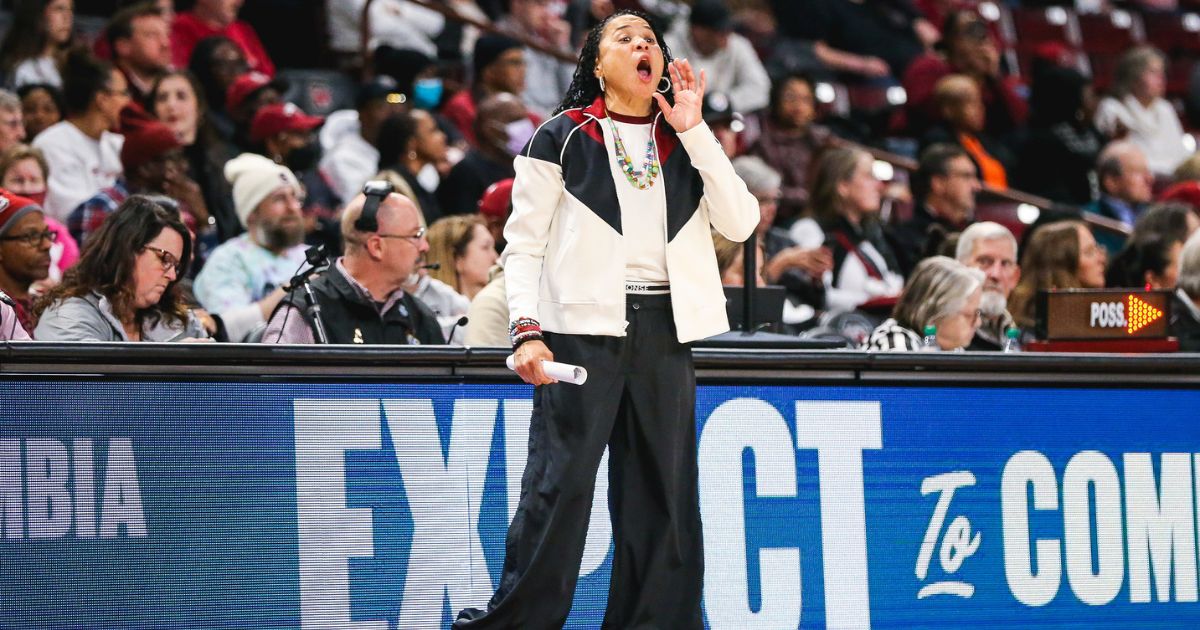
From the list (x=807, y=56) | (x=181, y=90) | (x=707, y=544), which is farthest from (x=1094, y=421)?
(x=807, y=56)

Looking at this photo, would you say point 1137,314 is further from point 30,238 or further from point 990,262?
point 30,238

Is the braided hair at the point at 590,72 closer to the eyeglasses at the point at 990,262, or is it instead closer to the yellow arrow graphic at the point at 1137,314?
the yellow arrow graphic at the point at 1137,314

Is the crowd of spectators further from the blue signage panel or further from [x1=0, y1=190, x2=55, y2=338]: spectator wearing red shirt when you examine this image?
the blue signage panel

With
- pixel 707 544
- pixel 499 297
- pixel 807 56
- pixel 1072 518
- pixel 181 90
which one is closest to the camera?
pixel 707 544

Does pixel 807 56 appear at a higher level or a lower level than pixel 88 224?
higher

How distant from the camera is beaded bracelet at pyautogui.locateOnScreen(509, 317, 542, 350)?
4297mm

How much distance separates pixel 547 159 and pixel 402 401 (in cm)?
100

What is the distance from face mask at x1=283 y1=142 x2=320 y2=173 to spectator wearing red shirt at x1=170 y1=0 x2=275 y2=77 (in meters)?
1.38

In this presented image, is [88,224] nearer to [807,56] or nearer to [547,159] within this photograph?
[547,159]

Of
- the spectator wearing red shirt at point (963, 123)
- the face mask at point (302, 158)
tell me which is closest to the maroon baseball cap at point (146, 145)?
the face mask at point (302, 158)

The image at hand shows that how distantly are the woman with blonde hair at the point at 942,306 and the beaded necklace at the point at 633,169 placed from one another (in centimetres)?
270

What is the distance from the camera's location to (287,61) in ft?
39.6

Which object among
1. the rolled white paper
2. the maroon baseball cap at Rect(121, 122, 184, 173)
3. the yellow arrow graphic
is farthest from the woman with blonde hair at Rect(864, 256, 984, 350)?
the maroon baseball cap at Rect(121, 122, 184, 173)

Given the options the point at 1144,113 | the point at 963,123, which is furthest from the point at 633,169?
the point at 1144,113
